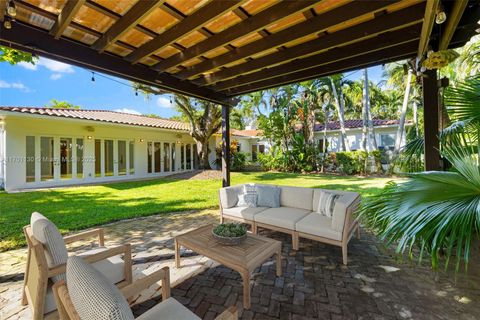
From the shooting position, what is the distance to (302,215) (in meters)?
3.96

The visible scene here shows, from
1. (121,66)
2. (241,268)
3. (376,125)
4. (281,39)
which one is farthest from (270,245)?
(376,125)

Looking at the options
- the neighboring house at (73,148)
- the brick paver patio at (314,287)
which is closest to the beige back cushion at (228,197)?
the brick paver patio at (314,287)

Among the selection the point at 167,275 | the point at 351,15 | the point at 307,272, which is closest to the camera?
the point at 167,275

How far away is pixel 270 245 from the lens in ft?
9.49

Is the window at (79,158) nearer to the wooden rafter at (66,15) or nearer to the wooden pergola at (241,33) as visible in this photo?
the wooden pergola at (241,33)

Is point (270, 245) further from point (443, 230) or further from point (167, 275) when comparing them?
point (443, 230)

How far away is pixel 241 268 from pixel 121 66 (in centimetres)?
387

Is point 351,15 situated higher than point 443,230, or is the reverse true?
point 351,15

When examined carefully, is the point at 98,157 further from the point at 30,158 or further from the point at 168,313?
the point at 168,313

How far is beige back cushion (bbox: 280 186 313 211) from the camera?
432 centimetres

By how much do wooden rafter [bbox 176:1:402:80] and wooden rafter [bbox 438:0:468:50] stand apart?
2.01ft

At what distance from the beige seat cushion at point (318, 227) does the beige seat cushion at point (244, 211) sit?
2.98 ft

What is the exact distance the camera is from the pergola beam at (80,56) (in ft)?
9.48

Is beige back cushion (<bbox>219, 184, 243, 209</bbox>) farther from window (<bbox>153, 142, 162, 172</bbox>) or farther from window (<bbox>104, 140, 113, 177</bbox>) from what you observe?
window (<bbox>153, 142, 162, 172</bbox>)
